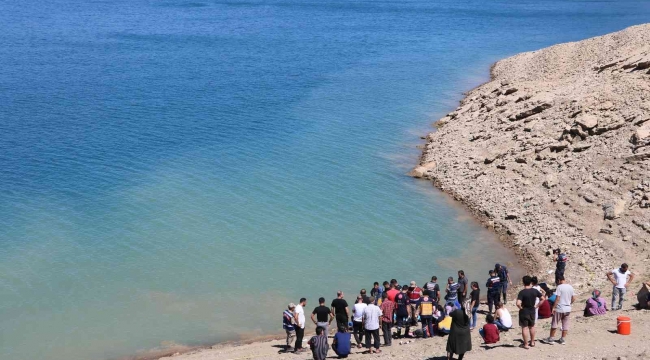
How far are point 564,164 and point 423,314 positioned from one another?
52.0 ft

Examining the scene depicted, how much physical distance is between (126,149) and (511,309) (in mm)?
25574

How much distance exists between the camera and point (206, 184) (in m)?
35.2

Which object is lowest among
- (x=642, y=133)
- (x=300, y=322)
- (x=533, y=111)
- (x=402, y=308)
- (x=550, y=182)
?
(x=300, y=322)

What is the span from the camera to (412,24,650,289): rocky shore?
26.3 meters

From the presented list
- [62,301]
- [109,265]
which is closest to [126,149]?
[109,265]

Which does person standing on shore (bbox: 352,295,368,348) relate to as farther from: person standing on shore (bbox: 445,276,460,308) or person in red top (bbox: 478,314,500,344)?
person in red top (bbox: 478,314,500,344)

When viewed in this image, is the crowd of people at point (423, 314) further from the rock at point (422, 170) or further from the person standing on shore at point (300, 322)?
the rock at point (422, 170)

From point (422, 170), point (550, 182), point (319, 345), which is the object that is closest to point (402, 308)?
point (319, 345)

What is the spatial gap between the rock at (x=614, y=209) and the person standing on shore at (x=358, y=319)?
13.3 metres

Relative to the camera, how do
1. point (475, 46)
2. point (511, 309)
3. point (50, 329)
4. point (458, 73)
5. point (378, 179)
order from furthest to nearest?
point (475, 46)
point (458, 73)
point (378, 179)
point (50, 329)
point (511, 309)

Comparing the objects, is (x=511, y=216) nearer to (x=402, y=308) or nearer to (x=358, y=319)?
(x=402, y=308)

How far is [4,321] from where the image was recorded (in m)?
23.5

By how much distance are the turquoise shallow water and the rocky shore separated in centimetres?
189

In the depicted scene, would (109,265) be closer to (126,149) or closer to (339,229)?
(339,229)
